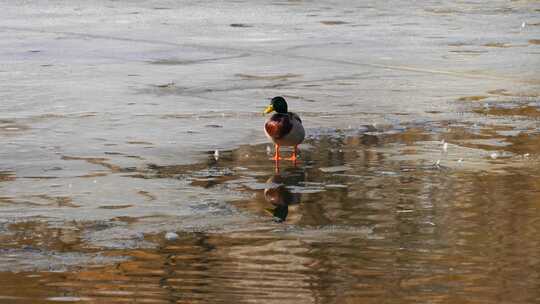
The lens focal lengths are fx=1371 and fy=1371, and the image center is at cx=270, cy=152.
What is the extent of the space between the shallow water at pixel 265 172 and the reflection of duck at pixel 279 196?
2 cm

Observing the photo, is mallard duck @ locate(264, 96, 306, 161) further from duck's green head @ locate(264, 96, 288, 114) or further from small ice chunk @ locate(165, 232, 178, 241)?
small ice chunk @ locate(165, 232, 178, 241)

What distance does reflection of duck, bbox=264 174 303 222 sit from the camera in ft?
27.6

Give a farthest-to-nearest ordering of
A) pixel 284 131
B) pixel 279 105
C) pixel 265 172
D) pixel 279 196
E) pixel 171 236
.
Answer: pixel 279 105 → pixel 284 131 → pixel 265 172 → pixel 279 196 → pixel 171 236

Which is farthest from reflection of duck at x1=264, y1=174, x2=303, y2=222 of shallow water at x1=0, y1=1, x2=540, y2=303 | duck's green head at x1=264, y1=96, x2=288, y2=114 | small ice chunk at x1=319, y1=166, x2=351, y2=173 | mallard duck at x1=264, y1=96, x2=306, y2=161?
duck's green head at x1=264, y1=96, x2=288, y2=114

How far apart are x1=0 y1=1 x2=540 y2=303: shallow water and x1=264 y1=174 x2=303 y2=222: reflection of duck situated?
2 cm

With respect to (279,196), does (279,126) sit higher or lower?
higher

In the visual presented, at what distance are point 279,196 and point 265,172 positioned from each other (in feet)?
3.28

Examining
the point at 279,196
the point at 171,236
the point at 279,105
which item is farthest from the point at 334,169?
the point at 171,236

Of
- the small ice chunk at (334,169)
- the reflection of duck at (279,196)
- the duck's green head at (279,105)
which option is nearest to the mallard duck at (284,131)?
the duck's green head at (279,105)

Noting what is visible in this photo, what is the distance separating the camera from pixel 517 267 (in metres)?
6.82

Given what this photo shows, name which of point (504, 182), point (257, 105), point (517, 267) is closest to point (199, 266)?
point (517, 267)

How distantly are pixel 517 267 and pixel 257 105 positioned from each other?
718 centimetres

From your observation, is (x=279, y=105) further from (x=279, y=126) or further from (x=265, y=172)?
(x=265, y=172)

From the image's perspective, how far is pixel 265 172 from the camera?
9961 millimetres
